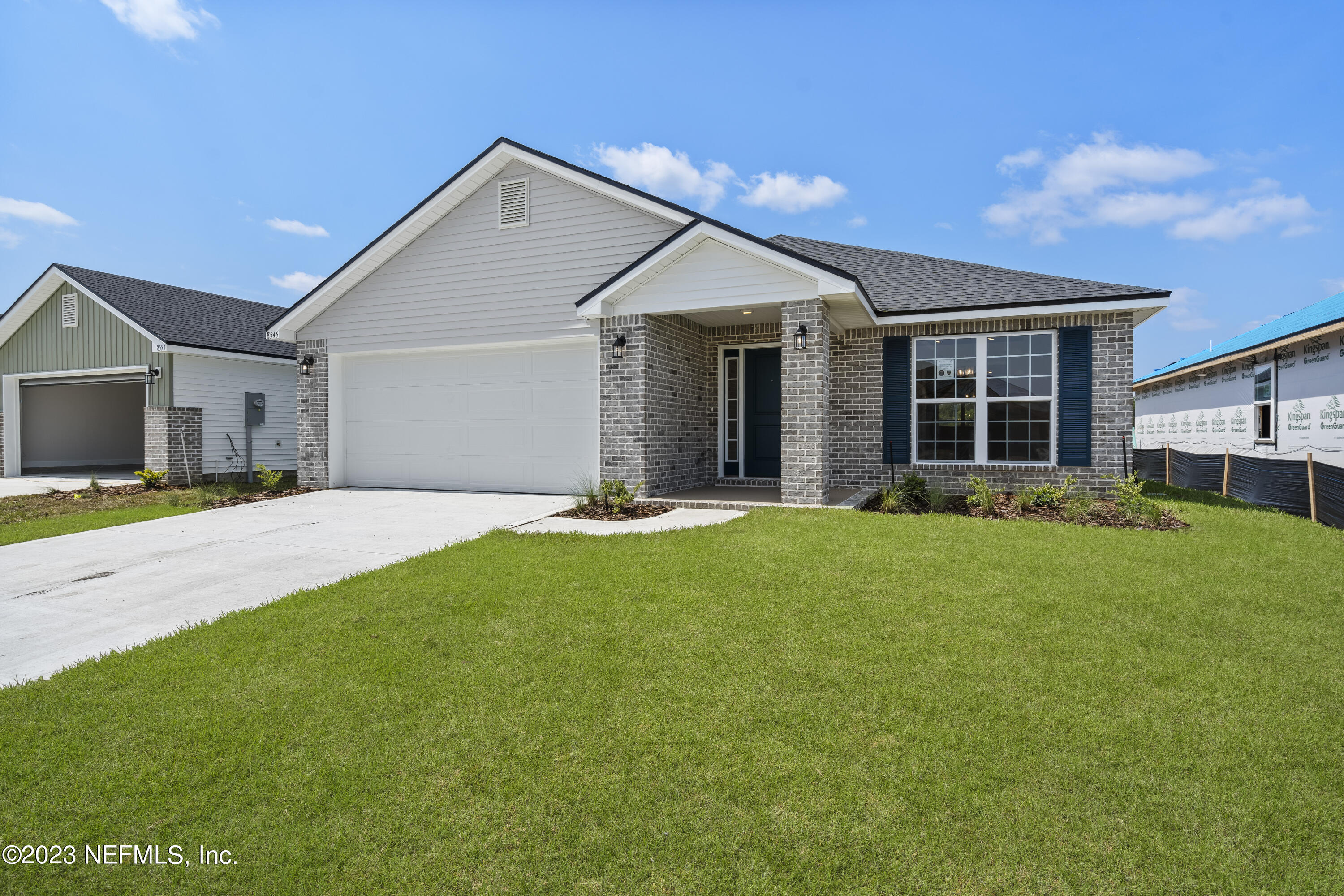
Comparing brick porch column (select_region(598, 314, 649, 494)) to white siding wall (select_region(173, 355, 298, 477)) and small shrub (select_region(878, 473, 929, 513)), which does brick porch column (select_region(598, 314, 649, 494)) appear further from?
white siding wall (select_region(173, 355, 298, 477))

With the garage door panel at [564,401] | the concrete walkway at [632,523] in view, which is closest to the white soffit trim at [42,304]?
the garage door panel at [564,401]

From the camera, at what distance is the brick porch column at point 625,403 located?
995 cm

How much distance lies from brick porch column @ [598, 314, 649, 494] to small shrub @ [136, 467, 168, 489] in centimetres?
1104

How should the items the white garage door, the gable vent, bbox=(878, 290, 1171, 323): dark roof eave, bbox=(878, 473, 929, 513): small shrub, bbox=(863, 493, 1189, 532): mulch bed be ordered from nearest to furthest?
1. bbox=(863, 493, 1189, 532): mulch bed
2. bbox=(878, 473, 929, 513): small shrub
3. bbox=(878, 290, 1171, 323): dark roof eave
4. the white garage door
5. the gable vent

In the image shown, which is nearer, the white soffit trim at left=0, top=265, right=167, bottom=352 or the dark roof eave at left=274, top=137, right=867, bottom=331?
→ the dark roof eave at left=274, top=137, right=867, bottom=331

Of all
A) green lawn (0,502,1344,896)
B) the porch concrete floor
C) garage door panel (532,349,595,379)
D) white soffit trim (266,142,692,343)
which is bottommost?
green lawn (0,502,1344,896)

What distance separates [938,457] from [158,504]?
13431 mm

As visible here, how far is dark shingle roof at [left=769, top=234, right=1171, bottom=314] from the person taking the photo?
32.4 feet

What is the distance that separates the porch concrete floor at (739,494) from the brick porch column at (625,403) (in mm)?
727

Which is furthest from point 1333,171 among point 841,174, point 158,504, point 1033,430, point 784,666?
point 158,504

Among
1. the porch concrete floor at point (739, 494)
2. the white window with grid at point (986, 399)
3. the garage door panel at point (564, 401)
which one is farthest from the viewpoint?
the garage door panel at point (564, 401)

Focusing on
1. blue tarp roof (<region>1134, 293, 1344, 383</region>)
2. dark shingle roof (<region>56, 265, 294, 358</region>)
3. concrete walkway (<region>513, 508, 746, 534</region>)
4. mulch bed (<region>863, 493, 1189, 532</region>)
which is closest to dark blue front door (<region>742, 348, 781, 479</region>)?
mulch bed (<region>863, 493, 1189, 532</region>)

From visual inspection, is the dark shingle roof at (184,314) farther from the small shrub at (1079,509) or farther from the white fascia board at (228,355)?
the small shrub at (1079,509)

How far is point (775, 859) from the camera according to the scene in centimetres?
216
